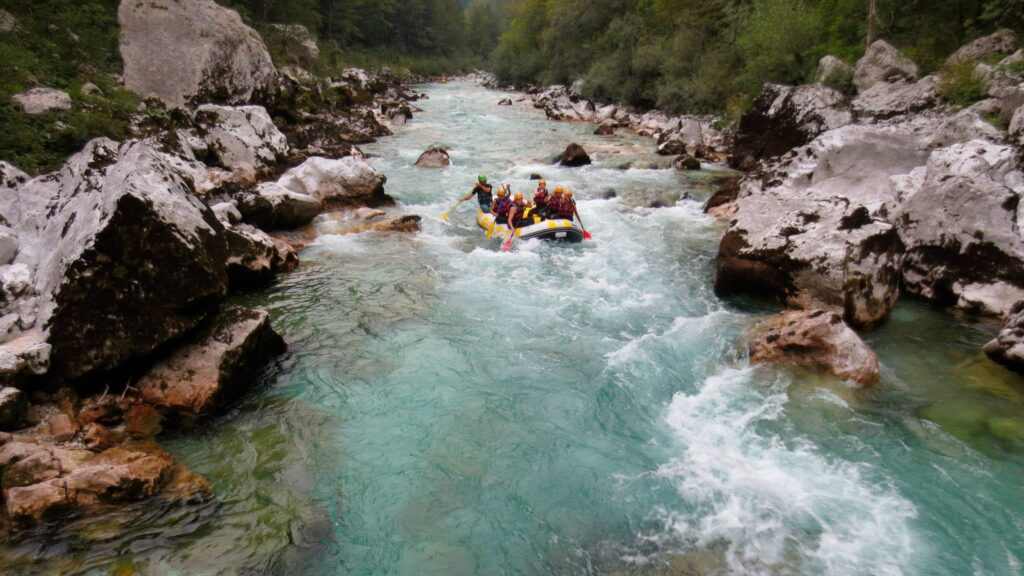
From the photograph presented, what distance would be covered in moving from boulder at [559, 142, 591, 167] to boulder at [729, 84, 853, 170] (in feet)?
16.4

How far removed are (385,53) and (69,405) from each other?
60899 millimetres

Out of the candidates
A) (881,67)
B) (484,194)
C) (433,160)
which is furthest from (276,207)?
(881,67)

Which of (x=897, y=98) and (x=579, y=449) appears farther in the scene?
(x=897, y=98)

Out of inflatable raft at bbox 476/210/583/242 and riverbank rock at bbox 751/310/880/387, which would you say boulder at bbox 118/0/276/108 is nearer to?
inflatable raft at bbox 476/210/583/242

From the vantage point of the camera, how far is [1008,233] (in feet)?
26.3

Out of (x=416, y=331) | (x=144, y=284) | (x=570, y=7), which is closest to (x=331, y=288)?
(x=416, y=331)

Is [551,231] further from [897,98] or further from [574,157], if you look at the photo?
[897,98]

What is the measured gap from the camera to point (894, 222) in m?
9.33

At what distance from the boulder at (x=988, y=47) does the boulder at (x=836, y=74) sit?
115 inches

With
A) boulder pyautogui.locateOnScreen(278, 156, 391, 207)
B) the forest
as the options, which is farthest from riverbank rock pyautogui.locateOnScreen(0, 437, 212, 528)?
the forest

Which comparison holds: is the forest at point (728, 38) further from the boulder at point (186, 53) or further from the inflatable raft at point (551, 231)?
the boulder at point (186, 53)

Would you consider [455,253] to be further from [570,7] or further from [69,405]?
[570,7]

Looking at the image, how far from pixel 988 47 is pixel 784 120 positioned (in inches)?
185

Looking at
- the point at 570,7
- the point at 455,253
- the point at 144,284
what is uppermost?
the point at 570,7
